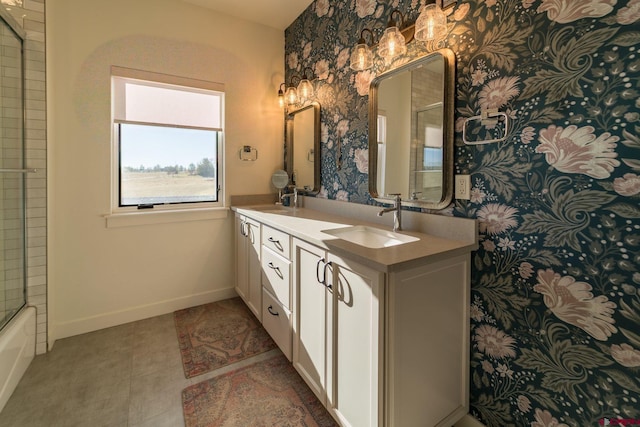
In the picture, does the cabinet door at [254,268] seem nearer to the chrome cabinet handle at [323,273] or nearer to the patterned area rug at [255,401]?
the patterned area rug at [255,401]

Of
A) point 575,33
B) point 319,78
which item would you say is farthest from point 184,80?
point 575,33

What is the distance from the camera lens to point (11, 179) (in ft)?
5.86

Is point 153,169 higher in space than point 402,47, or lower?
lower

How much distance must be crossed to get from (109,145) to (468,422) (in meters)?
2.89

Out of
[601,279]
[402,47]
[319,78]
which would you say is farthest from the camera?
[319,78]

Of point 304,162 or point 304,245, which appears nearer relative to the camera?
point 304,245

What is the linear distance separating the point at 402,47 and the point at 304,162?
4.40ft

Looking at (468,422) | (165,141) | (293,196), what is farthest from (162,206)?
(468,422)

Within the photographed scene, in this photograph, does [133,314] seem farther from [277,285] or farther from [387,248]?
[387,248]

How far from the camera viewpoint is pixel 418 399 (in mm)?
1204

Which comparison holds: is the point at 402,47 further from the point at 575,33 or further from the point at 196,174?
the point at 196,174

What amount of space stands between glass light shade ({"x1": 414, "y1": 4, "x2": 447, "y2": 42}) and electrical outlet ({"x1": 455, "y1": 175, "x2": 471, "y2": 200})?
0.67 metres

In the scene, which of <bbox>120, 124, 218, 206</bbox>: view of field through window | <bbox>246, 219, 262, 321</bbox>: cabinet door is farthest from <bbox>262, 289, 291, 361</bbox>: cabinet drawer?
<bbox>120, 124, 218, 206</bbox>: view of field through window

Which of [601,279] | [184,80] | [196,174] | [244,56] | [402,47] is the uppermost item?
[244,56]
